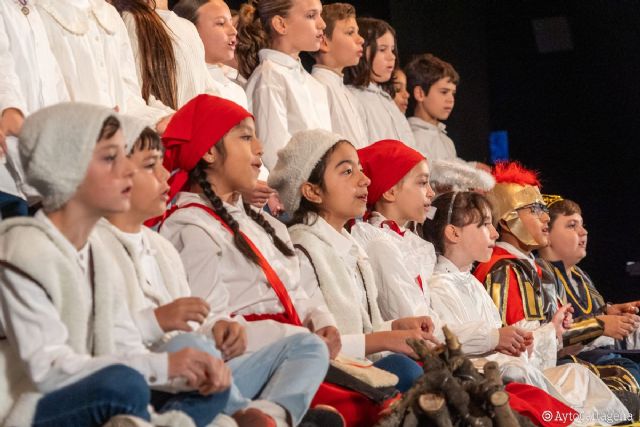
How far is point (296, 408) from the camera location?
8.73ft

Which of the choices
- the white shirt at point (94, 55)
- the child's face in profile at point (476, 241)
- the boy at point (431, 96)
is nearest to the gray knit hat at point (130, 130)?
the white shirt at point (94, 55)

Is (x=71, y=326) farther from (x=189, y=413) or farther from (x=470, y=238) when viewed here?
(x=470, y=238)

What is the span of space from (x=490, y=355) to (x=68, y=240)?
205 centimetres

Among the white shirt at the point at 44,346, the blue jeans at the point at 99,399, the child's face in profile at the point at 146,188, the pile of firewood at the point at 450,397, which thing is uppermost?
the child's face in profile at the point at 146,188

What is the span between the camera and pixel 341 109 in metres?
5.11

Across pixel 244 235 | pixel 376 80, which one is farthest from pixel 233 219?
pixel 376 80

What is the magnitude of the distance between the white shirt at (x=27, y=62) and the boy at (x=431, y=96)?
3008mm

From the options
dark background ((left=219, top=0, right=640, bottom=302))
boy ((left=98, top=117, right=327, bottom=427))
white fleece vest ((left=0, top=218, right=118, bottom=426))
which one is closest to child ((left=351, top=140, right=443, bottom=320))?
→ boy ((left=98, top=117, right=327, bottom=427))

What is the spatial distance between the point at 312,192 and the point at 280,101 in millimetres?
968

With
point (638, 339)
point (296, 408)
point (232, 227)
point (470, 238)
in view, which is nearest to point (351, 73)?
point (470, 238)

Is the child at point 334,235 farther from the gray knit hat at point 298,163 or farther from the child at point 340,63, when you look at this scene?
the child at point 340,63

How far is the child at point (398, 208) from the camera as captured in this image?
3.96 metres

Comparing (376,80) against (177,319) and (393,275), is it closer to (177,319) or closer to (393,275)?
(393,275)

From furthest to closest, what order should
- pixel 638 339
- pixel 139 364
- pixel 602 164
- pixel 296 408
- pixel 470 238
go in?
pixel 602 164, pixel 638 339, pixel 470 238, pixel 296 408, pixel 139 364
